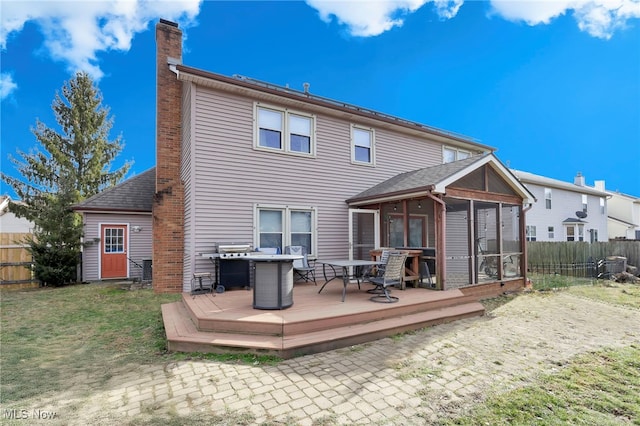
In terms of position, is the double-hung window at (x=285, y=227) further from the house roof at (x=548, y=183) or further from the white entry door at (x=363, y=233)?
the house roof at (x=548, y=183)

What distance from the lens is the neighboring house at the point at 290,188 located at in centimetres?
787

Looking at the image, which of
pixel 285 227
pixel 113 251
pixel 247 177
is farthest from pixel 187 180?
pixel 113 251

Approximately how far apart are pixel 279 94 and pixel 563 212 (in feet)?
78.7

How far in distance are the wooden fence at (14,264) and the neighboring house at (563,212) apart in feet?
85.3

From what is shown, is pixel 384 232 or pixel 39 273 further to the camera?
pixel 39 273

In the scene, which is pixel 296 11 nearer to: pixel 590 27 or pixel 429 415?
pixel 590 27

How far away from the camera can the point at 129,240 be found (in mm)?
12359

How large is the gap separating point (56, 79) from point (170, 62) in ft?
48.7

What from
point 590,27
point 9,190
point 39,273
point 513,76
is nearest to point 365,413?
point 39,273

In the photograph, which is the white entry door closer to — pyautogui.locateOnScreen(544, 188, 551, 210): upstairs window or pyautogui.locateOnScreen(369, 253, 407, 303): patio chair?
pyautogui.locateOnScreen(369, 253, 407, 303): patio chair

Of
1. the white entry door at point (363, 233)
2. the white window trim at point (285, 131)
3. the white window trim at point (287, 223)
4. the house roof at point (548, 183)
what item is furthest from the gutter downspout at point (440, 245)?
→ the house roof at point (548, 183)

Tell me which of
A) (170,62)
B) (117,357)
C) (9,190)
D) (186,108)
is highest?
(170,62)

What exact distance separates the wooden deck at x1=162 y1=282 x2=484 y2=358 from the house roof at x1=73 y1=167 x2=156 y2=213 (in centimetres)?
729

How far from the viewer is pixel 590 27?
44.5 ft
